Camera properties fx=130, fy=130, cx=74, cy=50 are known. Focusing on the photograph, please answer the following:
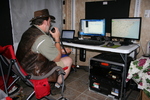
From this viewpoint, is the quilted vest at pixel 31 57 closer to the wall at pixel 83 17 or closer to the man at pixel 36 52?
the man at pixel 36 52

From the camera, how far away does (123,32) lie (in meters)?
2.10

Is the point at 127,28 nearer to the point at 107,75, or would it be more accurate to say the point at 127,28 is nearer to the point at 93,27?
the point at 93,27

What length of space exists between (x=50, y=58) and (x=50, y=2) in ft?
5.72

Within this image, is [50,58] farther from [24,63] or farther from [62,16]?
[62,16]

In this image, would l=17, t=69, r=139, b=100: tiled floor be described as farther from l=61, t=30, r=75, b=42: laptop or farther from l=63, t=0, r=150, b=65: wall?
l=61, t=30, r=75, b=42: laptop

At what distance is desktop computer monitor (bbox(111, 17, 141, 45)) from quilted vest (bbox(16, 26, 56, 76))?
1.27m

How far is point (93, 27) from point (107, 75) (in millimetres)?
981

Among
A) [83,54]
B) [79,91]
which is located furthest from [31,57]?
[83,54]

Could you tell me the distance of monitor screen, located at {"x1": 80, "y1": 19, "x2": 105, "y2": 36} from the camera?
2.35 metres

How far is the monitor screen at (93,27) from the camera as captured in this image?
7.71ft

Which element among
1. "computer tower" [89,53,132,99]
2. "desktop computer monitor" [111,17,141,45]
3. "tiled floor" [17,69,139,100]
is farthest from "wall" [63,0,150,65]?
"tiled floor" [17,69,139,100]

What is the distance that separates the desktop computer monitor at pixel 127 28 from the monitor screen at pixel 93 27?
23 cm

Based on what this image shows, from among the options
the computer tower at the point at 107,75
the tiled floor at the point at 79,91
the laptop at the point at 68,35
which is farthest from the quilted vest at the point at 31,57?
the laptop at the point at 68,35

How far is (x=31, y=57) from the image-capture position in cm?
141
